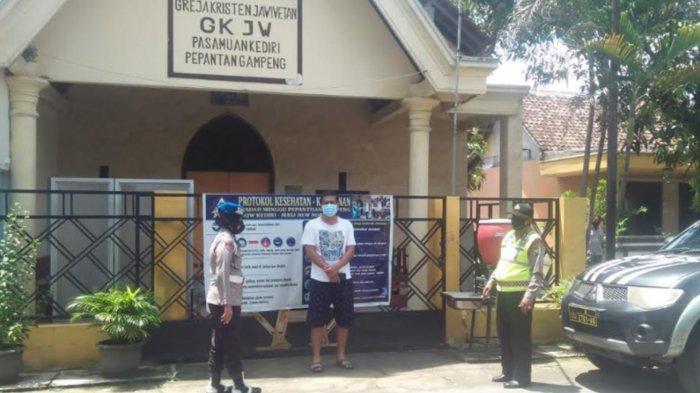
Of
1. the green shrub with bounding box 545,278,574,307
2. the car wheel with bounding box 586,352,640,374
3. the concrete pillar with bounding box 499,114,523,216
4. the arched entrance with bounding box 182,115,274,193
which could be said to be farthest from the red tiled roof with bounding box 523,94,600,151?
the car wheel with bounding box 586,352,640,374

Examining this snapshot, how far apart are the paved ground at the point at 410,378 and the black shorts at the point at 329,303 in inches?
21.3

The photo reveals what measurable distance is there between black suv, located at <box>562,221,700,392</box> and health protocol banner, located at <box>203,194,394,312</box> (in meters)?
2.28

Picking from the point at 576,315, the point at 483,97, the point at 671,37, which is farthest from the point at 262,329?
the point at 671,37

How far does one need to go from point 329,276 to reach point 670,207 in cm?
1520

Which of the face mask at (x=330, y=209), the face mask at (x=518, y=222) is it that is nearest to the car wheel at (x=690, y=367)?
the face mask at (x=518, y=222)

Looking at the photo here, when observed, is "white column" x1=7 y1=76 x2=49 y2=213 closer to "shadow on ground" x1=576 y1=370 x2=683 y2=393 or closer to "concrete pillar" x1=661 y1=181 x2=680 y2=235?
"shadow on ground" x1=576 y1=370 x2=683 y2=393

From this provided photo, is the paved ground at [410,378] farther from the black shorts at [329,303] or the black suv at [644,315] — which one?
the black shorts at [329,303]

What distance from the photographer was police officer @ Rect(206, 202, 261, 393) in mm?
6234

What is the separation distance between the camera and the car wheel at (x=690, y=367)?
20.0 feet

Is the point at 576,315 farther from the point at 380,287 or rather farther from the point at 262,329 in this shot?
the point at 262,329

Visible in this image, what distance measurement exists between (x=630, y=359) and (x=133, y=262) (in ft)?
17.4

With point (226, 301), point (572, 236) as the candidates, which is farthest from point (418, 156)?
point (226, 301)

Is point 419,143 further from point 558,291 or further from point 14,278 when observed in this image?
point 14,278

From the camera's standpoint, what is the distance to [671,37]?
37.6 ft
